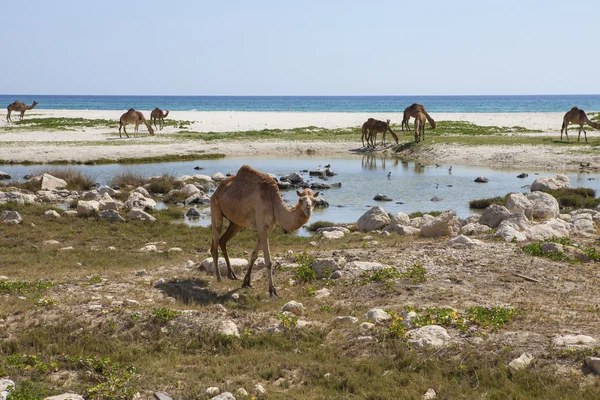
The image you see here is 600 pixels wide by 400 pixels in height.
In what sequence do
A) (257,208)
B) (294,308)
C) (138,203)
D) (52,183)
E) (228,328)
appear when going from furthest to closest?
(52,183) → (138,203) → (257,208) → (294,308) → (228,328)

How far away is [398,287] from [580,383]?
3774 millimetres

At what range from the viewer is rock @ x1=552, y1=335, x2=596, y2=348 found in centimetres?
728

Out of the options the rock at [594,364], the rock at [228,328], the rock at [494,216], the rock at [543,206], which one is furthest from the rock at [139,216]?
the rock at [594,364]

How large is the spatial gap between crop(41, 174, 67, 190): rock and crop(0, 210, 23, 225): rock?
6.63 m

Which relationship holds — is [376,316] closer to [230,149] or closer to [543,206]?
[543,206]

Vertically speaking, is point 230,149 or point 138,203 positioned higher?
point 230,149

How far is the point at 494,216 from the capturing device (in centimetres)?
1630

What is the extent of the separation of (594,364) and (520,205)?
434 inches

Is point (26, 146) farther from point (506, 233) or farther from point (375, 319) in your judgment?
point (375, 319)

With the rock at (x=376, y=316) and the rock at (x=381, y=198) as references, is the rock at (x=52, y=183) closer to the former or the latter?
the rock at (x=381, y=198)

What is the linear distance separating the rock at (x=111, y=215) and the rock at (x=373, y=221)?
642cm

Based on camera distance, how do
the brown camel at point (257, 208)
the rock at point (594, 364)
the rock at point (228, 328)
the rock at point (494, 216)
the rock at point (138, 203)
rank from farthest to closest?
the rock at point (138, 203)
the rock at point (494, 216)
the brown camel at point (257, 208)
the rock at point (228, 328)
the rock at point (594, 364)

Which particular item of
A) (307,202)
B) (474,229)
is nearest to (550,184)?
(474,229)

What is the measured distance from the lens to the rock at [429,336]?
7.64m
